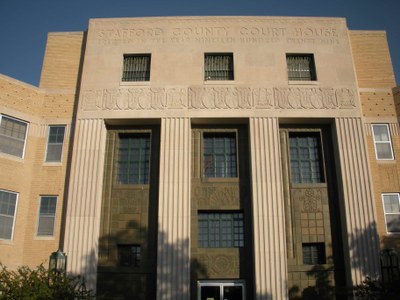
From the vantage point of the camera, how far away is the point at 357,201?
18266 mm

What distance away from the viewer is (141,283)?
17703 millimetres

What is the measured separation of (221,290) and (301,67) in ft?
37.2

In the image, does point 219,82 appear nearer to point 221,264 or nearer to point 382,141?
point 382,141

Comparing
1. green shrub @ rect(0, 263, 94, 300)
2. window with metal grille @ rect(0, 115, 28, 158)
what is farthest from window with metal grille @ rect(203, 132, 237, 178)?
window with metal grille @ rect(0, 115, 28, 158)

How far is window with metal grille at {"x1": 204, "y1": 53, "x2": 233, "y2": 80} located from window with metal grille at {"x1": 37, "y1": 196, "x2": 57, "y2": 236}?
9.34 meters

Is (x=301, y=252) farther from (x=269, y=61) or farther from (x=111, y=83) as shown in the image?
(x=111, y=83)

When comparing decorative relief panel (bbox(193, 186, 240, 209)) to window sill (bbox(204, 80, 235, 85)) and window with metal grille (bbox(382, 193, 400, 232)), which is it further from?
window with metal grille (bbox(382, 193, 400, 232))

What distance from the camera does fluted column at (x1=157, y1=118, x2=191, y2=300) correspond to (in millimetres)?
17172

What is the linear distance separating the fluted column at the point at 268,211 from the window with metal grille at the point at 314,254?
143 cm

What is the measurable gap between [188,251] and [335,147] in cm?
826

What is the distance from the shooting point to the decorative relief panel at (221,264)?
58.3 ft

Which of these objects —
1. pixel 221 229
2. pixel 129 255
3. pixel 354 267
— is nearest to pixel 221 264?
pixel 221 229

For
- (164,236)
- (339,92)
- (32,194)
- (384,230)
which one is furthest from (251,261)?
(32,194)

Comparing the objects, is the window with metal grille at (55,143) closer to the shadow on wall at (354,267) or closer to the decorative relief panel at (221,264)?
the decorative relief panel at (221,264)
